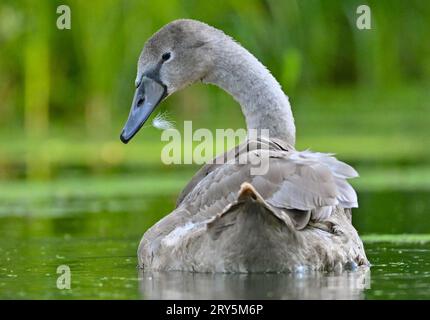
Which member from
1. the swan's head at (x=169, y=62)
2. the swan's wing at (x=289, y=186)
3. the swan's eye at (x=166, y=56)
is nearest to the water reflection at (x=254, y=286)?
the swan's wing at (x=289, y=186)

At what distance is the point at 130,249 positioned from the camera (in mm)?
7984

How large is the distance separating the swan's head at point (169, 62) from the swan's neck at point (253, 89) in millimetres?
75

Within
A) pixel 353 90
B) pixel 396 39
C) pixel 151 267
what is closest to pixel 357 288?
pixel 151 267

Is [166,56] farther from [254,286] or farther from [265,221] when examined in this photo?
[254,286]

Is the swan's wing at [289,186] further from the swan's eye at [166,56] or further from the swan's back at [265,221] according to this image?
the swan's eye at [166,56]

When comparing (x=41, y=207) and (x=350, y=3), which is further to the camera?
(x=350, y=3)

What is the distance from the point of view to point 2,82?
16219 millimetres

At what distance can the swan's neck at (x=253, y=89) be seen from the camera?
7.65 m

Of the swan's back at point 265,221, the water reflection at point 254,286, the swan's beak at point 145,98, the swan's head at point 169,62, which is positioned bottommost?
the water reflection at point 254,286

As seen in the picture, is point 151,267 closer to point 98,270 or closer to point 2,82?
point 98,270

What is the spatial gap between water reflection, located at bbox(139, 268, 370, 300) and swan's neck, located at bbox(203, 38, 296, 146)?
142 cm
